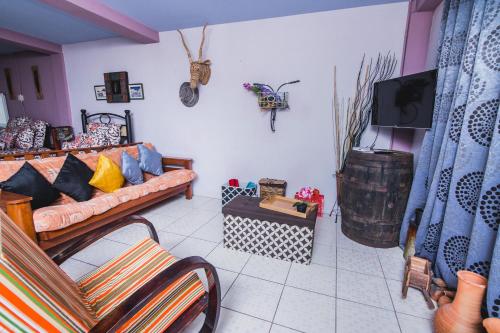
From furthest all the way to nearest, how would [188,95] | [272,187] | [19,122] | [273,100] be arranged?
[19,122], [188,95], [272,187], [273,100]

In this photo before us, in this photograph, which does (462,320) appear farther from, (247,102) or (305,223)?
(247,102)

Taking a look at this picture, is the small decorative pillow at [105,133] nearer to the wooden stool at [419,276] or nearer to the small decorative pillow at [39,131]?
the small decorative pillow at [39,131]

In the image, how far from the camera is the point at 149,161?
289cm

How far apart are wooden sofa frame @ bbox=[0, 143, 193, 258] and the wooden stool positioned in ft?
6.41

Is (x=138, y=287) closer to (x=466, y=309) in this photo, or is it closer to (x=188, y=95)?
(x=466, y=309)

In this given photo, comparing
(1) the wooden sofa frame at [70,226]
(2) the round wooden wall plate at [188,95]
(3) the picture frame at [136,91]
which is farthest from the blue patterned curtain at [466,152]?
(3) the picture frame at [136,91]

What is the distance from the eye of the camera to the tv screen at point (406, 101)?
1.69m

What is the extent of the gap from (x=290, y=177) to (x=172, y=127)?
72.0 inches

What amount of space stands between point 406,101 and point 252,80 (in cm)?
164

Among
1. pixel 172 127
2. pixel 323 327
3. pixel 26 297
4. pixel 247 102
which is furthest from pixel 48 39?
pixel 323 327

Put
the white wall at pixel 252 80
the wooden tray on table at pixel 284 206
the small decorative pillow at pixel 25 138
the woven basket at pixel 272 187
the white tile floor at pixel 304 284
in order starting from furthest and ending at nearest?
the small decorative pillow at pixel 25 138, the woven basket at pixel 272 187, the white wall at pixel 252 80, the wooden tray on table at pixel 284 206, the white tile floor at pixel 304 284

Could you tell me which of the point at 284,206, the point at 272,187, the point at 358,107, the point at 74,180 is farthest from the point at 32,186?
the point at 358,107

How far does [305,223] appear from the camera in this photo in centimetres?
169

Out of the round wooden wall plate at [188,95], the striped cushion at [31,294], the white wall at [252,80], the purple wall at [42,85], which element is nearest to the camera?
the striped cushion at [31,294]
